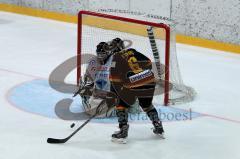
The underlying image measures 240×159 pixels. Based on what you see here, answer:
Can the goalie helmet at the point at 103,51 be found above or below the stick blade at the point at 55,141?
above

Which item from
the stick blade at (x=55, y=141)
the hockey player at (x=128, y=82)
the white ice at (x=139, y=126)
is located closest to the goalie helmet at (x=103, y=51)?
the hockey player at (x=128, y=82)

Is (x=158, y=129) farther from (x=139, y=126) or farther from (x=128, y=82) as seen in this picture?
(x=128, y=82)

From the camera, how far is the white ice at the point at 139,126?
3.66 meters

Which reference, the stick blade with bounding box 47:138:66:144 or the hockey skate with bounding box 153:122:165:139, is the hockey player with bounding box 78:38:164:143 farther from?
the stick blade with bounding box 47:138:66:144

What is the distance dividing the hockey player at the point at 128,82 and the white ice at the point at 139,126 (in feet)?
0.52

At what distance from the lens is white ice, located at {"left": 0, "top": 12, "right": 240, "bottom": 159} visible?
3658mm

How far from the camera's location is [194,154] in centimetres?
368

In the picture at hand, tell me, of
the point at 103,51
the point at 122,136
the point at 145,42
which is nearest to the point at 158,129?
the point at 122,136

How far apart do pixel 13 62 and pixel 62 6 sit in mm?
2769

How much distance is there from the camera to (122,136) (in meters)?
3.79

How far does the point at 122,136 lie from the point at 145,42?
1356 millimetres

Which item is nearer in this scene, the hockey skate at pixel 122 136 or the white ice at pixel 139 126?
the white ice at pixel 139 126

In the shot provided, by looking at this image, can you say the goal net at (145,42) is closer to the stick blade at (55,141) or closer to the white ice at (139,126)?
the white ice at (139,126)

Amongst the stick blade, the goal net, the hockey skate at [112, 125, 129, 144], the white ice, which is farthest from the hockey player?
the goal net
